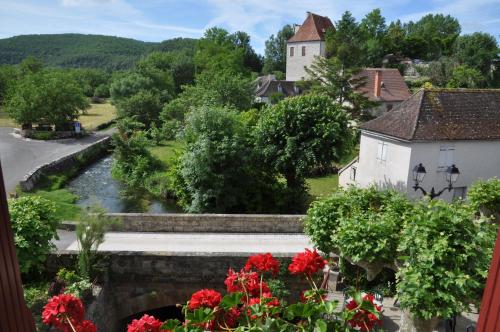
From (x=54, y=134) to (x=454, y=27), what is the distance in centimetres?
7993

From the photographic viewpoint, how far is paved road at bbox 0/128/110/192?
2156 cm

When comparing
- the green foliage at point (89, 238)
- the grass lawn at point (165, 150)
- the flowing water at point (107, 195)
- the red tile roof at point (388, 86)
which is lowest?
the flowing water at point (107, 195)

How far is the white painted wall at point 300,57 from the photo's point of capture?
44219 mm

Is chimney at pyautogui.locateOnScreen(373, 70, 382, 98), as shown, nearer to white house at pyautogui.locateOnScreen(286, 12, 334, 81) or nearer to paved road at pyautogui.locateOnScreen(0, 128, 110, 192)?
white house at pyautogui.locateOnScreen(286, 12, 334, 81)

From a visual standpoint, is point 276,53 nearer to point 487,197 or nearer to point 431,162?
point 431,162

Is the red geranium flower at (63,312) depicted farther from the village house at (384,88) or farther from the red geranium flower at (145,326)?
the village house at (384,88)

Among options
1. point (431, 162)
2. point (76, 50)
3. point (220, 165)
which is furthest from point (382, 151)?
point (76, 50)

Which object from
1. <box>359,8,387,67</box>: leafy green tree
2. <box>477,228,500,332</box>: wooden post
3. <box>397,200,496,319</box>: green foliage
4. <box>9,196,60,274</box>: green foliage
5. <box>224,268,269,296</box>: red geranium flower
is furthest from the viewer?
<box>359,8,387,67</box>: leafy green tree

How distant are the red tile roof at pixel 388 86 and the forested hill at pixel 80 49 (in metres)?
78.3

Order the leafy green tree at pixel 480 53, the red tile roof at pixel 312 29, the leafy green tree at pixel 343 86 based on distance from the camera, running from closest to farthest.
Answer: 1. the leafy green tree at pixel 343 86
2. the leafy green tree at pixel 480 53
3. the red tile roof at pixel 312 29

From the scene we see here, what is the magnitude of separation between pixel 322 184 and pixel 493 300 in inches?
778

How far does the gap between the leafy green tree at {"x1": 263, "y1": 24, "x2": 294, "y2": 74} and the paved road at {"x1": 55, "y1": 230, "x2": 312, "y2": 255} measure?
216 ft

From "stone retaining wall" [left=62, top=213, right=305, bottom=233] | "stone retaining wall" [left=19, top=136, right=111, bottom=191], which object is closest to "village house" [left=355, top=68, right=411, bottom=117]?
"stone retaining wall" [left=62, top=213, right=305, bottom=233]

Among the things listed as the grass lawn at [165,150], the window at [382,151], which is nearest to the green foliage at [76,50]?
the grass lawn at [165,150]
